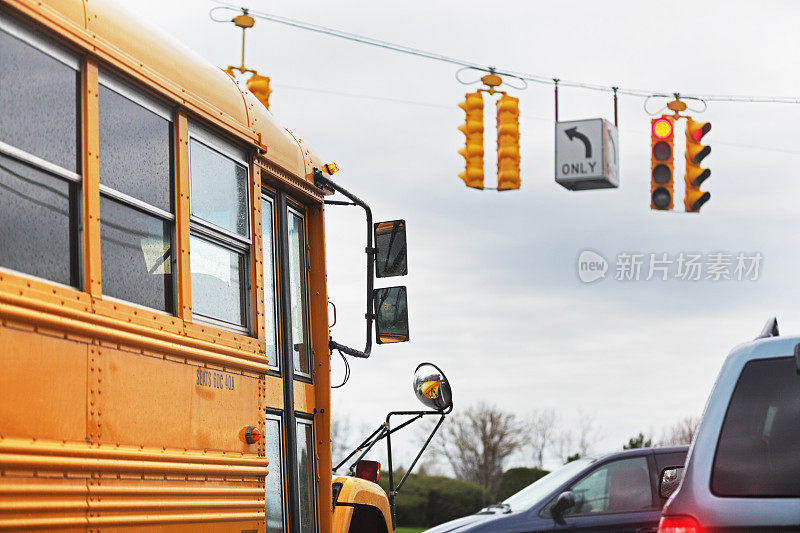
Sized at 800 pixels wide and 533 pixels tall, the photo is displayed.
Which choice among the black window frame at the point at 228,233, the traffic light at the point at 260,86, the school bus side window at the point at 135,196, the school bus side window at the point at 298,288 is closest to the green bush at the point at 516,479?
the traffic light at the point at 260,86

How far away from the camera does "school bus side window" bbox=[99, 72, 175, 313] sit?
3939mm

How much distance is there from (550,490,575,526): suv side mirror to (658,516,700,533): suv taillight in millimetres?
5149

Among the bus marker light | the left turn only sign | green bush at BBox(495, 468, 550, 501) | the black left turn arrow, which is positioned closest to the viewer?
Result: the bus marker light

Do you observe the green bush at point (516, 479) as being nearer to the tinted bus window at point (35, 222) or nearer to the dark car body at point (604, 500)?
the dark car body at point (604, 500)

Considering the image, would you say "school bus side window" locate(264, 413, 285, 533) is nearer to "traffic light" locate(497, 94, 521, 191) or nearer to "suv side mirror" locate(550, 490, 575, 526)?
"suv side mirror" locate(550, 490, 575, 526)

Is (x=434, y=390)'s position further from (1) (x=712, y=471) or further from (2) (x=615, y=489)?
(2) (x=615, y=489)

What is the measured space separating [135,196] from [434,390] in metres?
2.75

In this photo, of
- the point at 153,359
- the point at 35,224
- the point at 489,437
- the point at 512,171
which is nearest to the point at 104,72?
the point at 35,224

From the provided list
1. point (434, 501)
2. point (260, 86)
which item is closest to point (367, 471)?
point (260, 86)

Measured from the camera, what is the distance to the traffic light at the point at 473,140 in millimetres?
13523

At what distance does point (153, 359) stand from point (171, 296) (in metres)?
0.33

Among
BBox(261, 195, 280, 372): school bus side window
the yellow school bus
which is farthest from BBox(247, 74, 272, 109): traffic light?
BBox(261, 195, 280, 372): school bus side window

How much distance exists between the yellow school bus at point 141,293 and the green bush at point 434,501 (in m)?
27.4

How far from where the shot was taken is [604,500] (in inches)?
351
